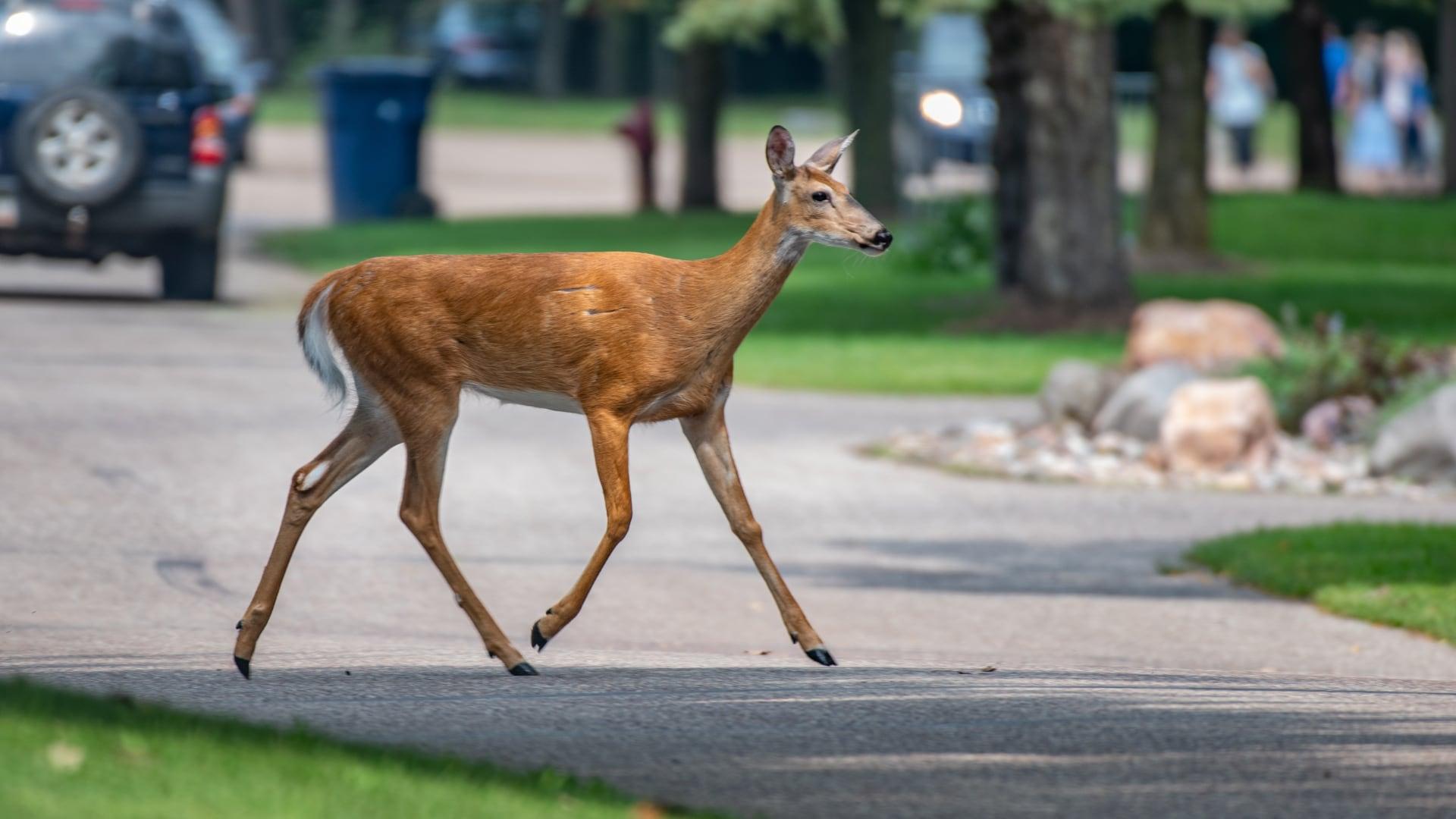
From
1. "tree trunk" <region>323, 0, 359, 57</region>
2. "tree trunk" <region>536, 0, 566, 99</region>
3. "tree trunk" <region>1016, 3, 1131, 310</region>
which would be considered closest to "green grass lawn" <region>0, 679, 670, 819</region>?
"tree trunk" <region>1016, 3, 1131, 310</region>

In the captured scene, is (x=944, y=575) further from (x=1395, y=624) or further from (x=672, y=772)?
(x=672, y=772)

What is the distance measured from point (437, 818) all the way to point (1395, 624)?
18.9 ft

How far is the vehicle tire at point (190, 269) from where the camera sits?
20234 mm

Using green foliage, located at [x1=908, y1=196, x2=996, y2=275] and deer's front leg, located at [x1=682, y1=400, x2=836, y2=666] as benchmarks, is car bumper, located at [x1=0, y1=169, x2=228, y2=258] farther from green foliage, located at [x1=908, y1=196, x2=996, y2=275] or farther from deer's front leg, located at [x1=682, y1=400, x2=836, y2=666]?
deer's front leg, located at [x1=682, y1=400, x2=836, y2=666]

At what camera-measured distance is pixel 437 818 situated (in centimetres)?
518

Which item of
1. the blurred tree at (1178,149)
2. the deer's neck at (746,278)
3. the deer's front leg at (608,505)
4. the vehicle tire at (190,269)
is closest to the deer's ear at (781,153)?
the deer's neck at (746,278)

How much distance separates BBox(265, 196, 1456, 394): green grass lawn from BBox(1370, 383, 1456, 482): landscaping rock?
3.41 m

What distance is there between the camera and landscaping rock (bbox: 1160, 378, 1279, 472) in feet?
46.0

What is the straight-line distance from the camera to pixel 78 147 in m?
18.1

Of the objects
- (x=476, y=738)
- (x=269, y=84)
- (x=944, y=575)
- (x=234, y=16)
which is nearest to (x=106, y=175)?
(x=944, y=575)

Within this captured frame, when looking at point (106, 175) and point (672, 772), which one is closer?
point (672, 772)

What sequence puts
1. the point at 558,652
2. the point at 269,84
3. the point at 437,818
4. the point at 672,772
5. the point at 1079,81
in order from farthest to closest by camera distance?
the point at 269,84
the point at 1079,81
the point at 558,652
the point at 672,772
the point at 437,818

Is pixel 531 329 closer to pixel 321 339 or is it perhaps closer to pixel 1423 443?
pixel 321 339

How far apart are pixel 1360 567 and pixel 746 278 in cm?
436
